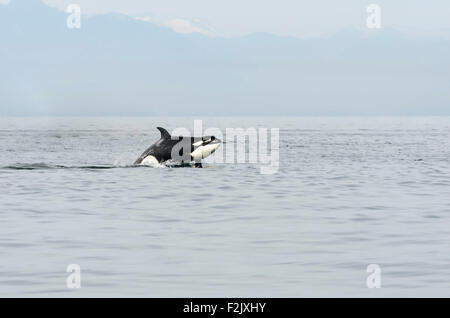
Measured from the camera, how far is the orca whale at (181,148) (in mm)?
32375

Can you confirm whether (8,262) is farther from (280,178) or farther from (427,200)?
(280,178)

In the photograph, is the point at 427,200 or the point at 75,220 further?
the point at 427,200

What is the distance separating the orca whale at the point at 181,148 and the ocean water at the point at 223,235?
A: 2.91 meters

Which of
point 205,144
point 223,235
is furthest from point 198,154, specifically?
point 223,235

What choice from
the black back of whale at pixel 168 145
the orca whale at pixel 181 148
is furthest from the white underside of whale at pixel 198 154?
the black back of whale at pixel 168 145

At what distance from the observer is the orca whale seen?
32.4 metres

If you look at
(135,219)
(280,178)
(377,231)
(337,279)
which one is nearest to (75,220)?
(135,219)

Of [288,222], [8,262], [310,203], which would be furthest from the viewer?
[310,203]

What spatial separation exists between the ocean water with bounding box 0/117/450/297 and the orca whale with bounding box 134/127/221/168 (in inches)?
115

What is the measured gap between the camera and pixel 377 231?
16.7m
